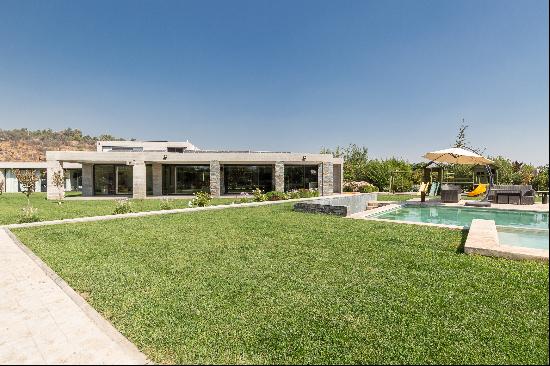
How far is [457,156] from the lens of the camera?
1603cm

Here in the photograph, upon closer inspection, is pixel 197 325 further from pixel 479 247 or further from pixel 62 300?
pixel 479 247

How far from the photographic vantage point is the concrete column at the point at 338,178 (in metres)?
31.2

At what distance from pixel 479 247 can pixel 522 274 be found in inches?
55.4

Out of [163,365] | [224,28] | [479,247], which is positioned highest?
[224,28]

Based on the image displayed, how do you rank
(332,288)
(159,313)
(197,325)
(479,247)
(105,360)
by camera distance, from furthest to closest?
(479,247), (332,288), (159,313), (197,325), (105,360)

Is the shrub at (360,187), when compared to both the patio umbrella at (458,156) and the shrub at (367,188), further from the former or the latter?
the patio umbrella at (458,156)

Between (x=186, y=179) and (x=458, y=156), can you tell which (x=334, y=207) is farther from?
(x=186, y=179)

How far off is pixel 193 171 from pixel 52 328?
1007 inches

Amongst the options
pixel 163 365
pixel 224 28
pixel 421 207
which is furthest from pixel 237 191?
pixel 163 365

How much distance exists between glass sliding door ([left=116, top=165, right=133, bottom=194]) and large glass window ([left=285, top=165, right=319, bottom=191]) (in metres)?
15.1

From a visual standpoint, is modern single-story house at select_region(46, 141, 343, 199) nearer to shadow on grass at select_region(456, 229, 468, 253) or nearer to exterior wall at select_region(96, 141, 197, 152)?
exterior wall at select_region(96, 141, 197, 152)

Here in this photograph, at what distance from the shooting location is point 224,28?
25344mm

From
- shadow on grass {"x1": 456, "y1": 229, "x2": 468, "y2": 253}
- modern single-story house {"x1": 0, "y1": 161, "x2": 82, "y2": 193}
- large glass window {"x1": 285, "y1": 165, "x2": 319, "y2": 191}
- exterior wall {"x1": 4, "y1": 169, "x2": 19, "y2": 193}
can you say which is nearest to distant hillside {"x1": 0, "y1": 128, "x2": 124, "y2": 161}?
exterior wall {"x1": 4, "y1": 169, "x2": 19, "y2": 193}

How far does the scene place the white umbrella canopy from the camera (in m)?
15.2
